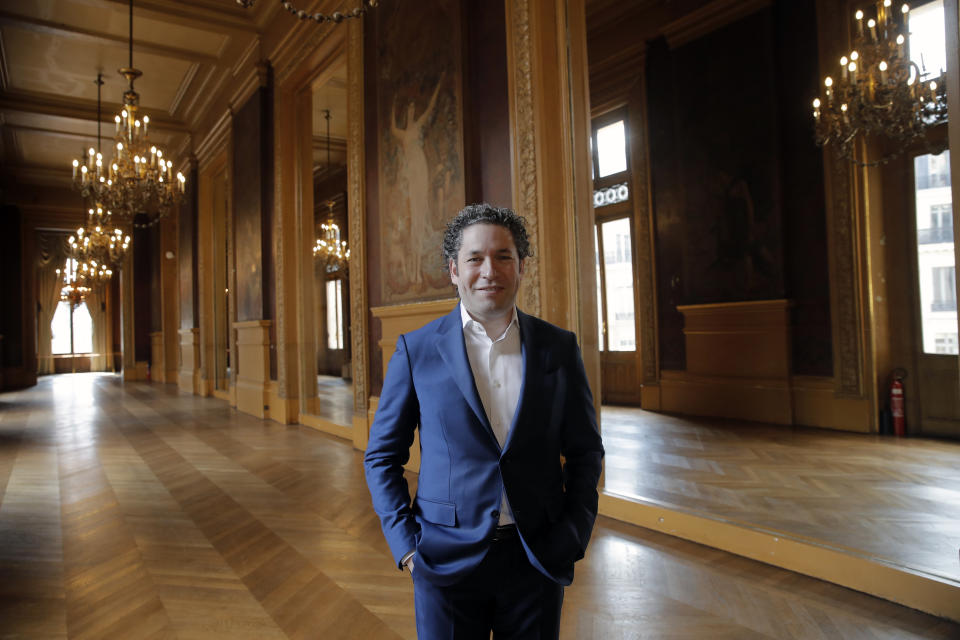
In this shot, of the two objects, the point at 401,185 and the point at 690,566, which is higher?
the point at 401,185

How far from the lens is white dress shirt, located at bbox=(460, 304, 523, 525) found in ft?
4.20

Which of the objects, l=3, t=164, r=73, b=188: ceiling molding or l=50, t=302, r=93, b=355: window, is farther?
l=50, t=302, r=93, b=355: window

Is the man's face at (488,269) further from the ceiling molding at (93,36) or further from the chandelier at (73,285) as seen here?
the chandelier at (73,285)

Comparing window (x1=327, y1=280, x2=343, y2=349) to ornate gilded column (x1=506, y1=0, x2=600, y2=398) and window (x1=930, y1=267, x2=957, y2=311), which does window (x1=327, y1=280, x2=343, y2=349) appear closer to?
ornate gilded column (x1=506, y1=0, x2=600, y2=398)

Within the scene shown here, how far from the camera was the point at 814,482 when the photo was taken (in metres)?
4.20

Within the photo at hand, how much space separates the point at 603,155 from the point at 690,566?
25.3 feet

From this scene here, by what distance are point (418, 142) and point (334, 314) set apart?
39.0 feet

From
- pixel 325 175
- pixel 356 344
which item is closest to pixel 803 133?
pixel 356 344

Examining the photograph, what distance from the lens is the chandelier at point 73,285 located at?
55.5 feet

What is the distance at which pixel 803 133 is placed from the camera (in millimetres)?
6586

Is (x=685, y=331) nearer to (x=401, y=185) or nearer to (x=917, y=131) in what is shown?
(x=917, y=131)

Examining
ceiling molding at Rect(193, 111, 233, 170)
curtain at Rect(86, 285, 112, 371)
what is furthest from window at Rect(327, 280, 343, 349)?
curtain at Rect(86, 285, 112, 371)

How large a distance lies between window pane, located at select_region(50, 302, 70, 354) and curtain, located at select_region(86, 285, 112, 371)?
76 cm

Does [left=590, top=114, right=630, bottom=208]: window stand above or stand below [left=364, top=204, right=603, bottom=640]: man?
above
